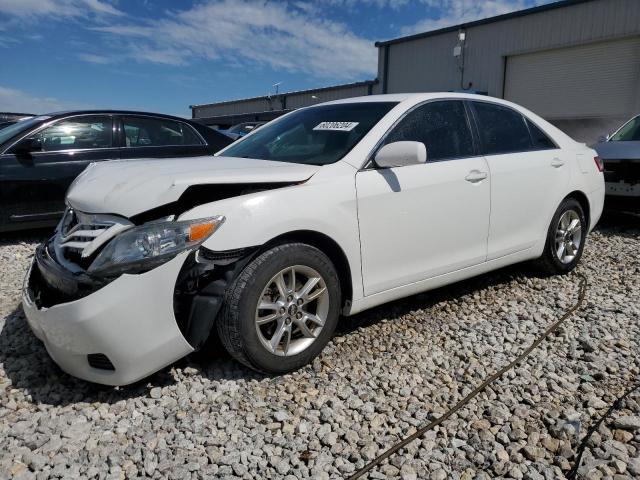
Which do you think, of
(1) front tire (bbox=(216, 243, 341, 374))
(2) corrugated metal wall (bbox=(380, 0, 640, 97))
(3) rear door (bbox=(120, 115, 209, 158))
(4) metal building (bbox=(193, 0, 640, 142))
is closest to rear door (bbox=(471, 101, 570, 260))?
(1) front tire (bbox=(216, 243, 341, 374))

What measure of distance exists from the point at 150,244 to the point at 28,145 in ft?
12.6

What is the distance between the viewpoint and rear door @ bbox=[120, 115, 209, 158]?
19.4 ft

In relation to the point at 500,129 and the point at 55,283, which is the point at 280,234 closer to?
the point at 55,283

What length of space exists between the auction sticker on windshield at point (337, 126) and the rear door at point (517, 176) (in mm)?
1047

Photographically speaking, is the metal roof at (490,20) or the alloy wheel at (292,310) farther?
the metal roof at (490,20)

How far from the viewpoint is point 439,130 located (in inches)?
137

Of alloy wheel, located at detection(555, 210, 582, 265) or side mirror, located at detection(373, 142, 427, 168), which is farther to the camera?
alloy wheel, located at detection(555, 210, 582, 265)

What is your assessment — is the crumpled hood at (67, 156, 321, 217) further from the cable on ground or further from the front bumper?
the cable on ground

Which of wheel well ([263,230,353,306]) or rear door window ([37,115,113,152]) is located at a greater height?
rear door window ([37,115,113,152])

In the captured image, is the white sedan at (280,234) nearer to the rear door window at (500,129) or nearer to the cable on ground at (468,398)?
the rear door window at (500,129)

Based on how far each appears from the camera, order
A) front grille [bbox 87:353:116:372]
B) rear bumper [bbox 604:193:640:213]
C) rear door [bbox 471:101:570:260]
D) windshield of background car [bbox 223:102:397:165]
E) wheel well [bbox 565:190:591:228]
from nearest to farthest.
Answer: front grille [bbox 87:353:116:372]
windshield of background car [bbox 223:102:397:165]
rear door [bbox 471:101:570:260]
wheel well [bbox 565:190:591:228]
rear bumper [bbox 604:193:640:213]

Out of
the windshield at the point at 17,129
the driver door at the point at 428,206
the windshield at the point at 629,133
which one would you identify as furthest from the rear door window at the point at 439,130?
the windshield at the point at 629,133

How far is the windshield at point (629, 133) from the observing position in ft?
23.7

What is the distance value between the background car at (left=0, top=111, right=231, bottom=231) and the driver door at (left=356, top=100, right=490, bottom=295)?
3.68m
